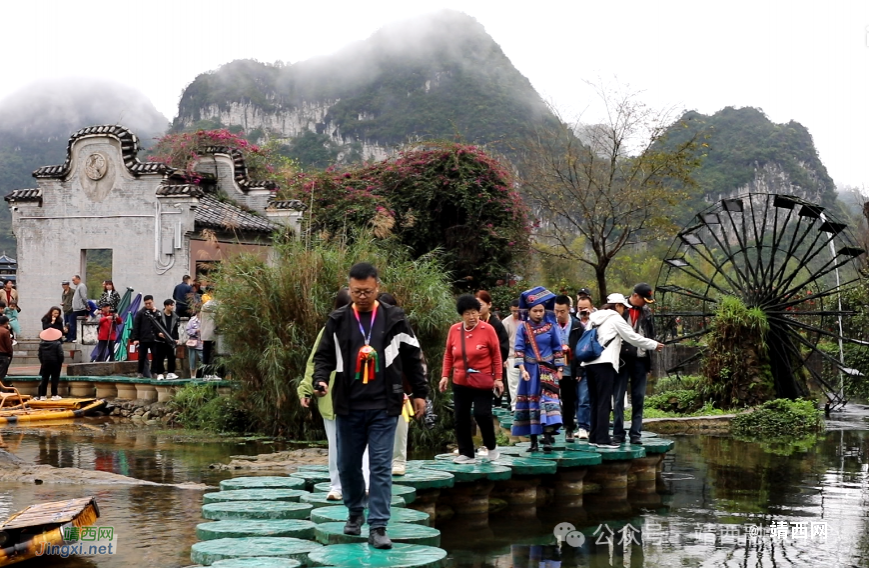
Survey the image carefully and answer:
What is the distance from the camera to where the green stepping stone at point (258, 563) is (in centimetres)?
621

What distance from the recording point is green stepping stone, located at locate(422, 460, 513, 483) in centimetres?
948

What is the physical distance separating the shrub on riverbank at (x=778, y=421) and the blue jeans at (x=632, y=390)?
5902 millimetres

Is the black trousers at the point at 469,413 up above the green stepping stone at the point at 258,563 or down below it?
above

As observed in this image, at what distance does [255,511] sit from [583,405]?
230 inches

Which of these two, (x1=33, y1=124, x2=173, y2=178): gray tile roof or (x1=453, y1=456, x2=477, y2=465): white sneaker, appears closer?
(x1=453, y1=456, x2=477, y2=465): white sneaker

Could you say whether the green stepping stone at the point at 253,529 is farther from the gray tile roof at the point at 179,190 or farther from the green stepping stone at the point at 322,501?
the gray tile roof at the point at 179,190

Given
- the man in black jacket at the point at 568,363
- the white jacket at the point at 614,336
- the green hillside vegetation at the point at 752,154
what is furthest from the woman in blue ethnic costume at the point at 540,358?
the green hillside vegetation at the point at 752,154

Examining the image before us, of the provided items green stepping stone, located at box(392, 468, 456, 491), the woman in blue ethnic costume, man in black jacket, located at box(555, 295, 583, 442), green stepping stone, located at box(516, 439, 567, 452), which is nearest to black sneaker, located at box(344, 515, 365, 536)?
green stepping stone, located at box(392, 468, 456, 491)

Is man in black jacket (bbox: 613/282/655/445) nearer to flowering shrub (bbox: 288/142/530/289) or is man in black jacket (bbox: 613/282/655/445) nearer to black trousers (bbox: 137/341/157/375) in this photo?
black trousers (bbox: 137/341/157/375)

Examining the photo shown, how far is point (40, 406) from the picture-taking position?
17.6m

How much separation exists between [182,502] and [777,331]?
1475 cm

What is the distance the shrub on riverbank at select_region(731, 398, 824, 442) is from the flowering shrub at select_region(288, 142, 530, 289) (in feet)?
28.1

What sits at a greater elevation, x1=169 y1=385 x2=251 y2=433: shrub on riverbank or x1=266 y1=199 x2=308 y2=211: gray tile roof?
x1=266 y1=199 x2=308 y2=211: gray tile roof

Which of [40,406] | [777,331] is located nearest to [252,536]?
[40,406]
